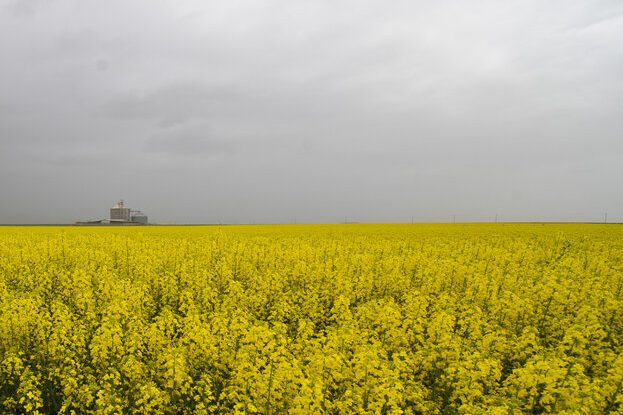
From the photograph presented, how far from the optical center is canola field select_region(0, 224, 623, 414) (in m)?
5.48

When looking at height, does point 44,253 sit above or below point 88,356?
above

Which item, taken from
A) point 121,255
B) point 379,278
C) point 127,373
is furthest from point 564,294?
point 121,255

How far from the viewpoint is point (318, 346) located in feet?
22.4

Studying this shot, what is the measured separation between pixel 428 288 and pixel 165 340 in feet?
27.7

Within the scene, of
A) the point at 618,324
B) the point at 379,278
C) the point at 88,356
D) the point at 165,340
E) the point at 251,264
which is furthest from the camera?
the point at 251,264

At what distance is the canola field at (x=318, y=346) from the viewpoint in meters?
5.48

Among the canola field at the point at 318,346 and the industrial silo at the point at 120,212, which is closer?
the canola field at the point at 318,346

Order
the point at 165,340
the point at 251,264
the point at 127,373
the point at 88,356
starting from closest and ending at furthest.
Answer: the point at 127,373, the point at 165,340, the point at 88,356, the point at 251,264

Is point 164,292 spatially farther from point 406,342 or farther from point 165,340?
point 406,342

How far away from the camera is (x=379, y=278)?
14188 mm

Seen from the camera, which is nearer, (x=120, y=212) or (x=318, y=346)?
(x=318, y=346)

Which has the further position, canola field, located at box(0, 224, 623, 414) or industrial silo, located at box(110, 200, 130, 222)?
industrial silo, located at box(110, 200, 130, 222)

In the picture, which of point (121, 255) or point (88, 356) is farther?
point (121, 255)

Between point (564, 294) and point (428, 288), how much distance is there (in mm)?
3733
